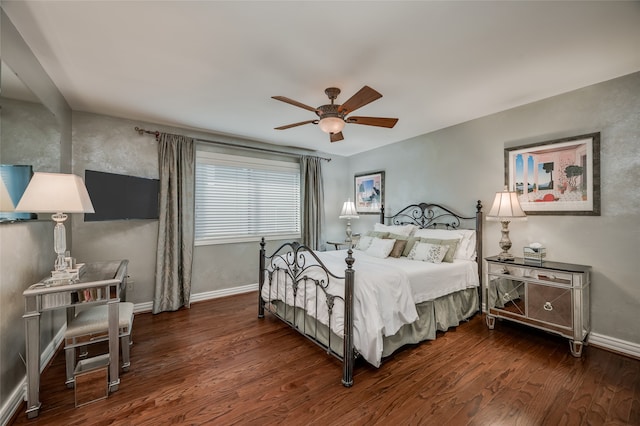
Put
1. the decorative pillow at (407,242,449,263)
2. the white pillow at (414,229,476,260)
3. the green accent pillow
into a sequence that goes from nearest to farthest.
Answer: the decorative pillow at (407,242,449,263)
the white pillow at (414,229,476,260)
the green accent pillow

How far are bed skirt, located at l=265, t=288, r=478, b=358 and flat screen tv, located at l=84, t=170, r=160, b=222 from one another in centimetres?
208

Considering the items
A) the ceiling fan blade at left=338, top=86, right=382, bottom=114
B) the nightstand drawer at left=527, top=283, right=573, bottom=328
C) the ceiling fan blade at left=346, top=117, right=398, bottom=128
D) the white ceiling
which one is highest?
the white ceiling

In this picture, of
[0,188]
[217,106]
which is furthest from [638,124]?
[0,188]

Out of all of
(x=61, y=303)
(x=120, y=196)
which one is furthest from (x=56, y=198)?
(x=120, y=196)

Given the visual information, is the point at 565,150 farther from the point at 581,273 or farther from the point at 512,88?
the point at 581,273

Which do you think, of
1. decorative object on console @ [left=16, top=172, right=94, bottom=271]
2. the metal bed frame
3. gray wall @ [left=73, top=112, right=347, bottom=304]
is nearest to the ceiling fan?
the metal bed frame

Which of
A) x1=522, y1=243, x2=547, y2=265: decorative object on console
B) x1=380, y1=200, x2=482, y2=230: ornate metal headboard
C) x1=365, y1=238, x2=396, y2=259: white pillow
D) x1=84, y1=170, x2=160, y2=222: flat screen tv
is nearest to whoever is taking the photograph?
x1=522, y1=243, x2=547, y2=265: decorative object on console

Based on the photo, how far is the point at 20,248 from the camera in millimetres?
1952

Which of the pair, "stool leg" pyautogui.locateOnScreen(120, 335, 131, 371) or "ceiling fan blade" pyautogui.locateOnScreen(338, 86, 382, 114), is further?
"stool leg" pyautogui.locateOnScreen(120, 335, 131, 371)

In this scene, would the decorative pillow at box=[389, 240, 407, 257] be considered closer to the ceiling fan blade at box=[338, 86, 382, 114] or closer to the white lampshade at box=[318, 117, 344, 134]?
the white lampshade at box=[318, 117, 344, 134]

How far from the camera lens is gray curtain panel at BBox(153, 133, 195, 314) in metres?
3.69

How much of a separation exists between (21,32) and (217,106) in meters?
1.59

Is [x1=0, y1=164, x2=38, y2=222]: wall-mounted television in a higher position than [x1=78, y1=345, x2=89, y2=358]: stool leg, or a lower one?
higher

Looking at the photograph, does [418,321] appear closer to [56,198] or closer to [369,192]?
[369,192]
